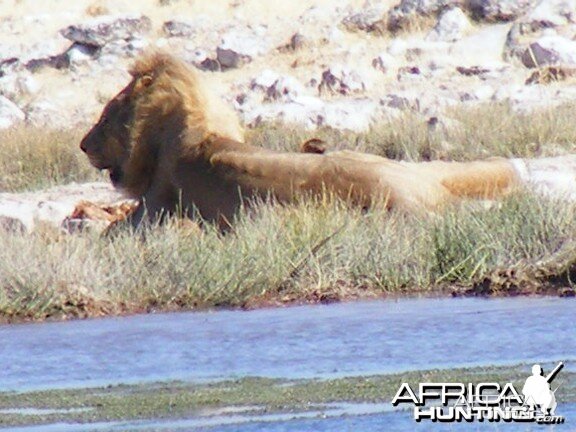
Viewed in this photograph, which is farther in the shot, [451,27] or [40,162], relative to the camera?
[451,27]

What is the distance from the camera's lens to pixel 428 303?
32.0 feet

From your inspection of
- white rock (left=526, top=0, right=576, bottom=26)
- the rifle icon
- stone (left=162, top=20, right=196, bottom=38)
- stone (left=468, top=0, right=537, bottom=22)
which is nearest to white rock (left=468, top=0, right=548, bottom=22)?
stone (left=468, top=0, right=537, bottom=22)

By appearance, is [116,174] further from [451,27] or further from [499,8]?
[499,8]

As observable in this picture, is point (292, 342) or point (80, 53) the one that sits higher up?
point (292, 342)

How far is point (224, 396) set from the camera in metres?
7.04

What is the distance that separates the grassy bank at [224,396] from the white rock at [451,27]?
21917 mm

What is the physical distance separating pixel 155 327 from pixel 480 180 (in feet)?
10.2

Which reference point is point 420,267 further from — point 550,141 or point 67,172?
point 67,172

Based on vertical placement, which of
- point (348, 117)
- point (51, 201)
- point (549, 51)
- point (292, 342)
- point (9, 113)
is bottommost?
point (9, 113)

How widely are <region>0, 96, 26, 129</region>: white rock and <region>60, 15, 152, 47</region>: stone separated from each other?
15.4 ft

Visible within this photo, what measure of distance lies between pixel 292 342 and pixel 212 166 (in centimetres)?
331

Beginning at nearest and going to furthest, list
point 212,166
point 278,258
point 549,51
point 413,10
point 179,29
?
point 278,258 → point 212,166 → point 549,51 → point 413,10 → point 179,29

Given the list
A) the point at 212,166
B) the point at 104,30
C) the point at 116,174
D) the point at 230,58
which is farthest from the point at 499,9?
the point at 212,166

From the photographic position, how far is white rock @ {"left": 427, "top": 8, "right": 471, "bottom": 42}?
1140 inches
